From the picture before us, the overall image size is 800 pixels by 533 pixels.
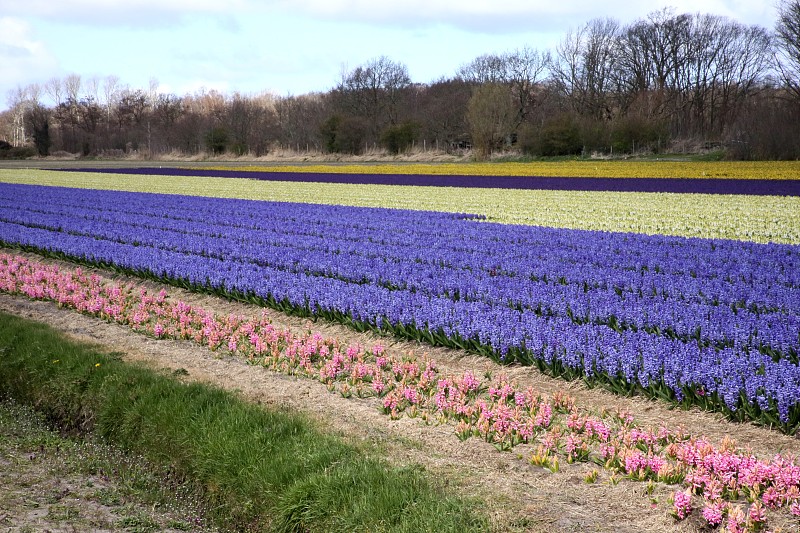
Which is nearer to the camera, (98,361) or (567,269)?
(98,361)

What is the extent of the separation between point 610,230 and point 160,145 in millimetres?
82087

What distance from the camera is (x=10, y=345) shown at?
8.84m

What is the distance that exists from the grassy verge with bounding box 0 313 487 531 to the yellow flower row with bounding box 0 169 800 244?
13212 millimetres

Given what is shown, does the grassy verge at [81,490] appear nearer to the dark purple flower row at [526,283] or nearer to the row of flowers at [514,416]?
the row of flowers at [514,416]

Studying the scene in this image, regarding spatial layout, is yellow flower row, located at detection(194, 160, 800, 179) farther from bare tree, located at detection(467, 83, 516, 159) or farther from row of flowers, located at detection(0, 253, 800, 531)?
row of flowers, located at detection(0, 253, 800, 531)

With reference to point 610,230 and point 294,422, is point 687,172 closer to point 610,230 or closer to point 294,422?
point 610,230

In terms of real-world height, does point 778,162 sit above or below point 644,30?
below

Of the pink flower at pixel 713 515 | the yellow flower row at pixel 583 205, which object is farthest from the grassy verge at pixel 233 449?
the yellow flower row at pixel 583 205

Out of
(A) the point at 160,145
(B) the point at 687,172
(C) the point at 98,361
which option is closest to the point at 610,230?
(C) the point at 98,361

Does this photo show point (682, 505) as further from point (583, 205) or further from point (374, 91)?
point (374, 91)

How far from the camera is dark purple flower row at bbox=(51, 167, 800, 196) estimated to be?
28.3 m

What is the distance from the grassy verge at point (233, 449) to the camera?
191 inches

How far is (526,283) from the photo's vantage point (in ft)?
35.2

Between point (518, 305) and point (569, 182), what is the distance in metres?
26.2
